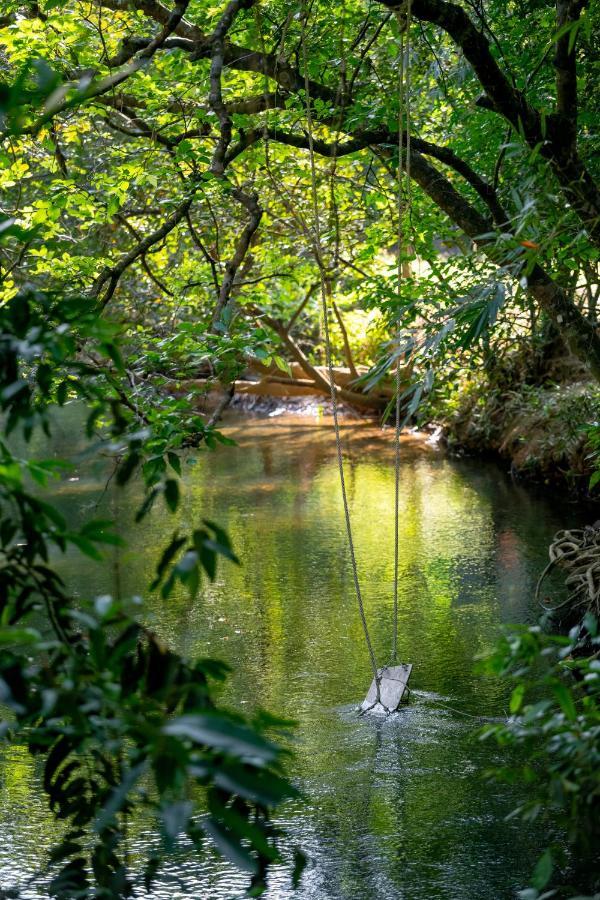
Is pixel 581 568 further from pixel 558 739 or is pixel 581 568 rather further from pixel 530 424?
pixel 530 424

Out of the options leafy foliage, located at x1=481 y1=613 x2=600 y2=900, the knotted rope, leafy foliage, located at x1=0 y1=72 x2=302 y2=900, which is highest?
leafy foliage, located at x1=0 y1=72 x2=302 y2=900

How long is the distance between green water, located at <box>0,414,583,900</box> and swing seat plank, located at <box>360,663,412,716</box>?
60 mm

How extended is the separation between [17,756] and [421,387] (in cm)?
219

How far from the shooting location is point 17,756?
3.76 m

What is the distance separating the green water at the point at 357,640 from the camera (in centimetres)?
297

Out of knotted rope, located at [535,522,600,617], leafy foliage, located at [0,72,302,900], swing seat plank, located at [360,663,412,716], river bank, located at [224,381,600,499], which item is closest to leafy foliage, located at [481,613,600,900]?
leafy foliage, located at [0,72,302,900]

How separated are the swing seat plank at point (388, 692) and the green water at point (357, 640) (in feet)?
0.20

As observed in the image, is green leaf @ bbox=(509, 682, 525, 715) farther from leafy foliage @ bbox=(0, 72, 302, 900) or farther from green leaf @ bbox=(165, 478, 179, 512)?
green leaf @ bbox=(165, 478, 179, 512)

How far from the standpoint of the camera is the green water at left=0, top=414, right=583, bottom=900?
117 inches

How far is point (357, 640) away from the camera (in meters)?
4.82

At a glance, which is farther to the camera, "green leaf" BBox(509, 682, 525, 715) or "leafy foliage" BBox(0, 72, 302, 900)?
"green leaf" BBox(509, 682, 525, 715)

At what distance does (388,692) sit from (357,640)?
86 cm

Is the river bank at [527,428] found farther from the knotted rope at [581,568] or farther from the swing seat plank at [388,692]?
the swing seat plank at [388,692]

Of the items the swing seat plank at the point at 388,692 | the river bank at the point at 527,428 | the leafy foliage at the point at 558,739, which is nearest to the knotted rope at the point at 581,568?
the swing seat plank at the point at 388,692
